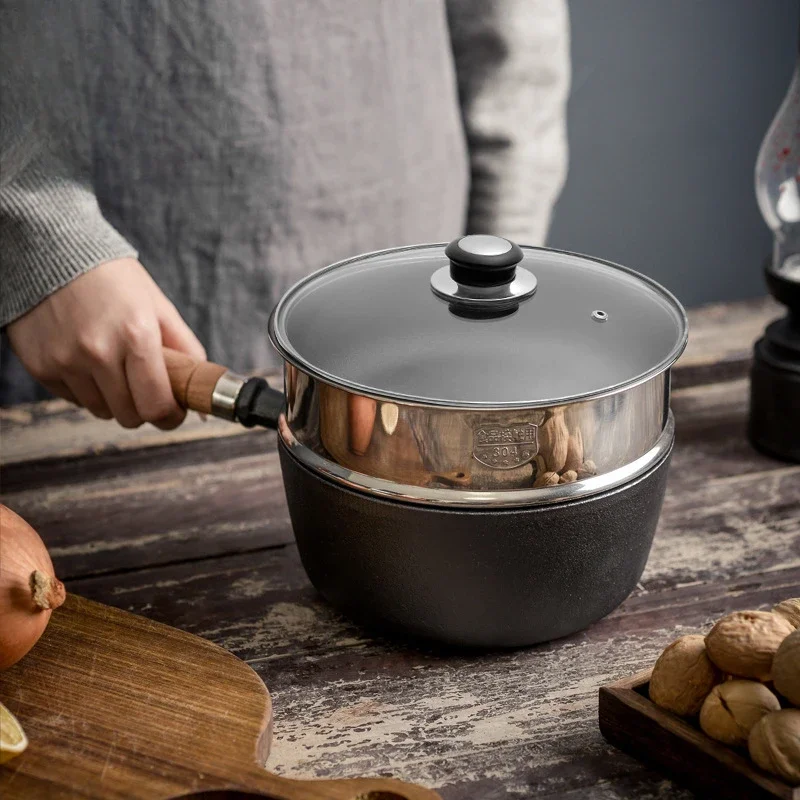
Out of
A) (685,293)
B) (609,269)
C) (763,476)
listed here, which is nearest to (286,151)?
(609,269)

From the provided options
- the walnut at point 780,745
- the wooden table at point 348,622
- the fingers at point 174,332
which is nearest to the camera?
the walnut at point 780,745

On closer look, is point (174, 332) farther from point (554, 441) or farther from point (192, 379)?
point (554, 441)

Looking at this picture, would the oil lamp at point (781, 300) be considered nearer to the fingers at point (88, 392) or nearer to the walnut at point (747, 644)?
the walnut at point (747, 644)

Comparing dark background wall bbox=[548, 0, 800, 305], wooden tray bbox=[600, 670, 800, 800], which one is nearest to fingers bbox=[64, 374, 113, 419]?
wooden tray bbox=[600, 670, 800, 800]

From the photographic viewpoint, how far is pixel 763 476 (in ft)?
3.33

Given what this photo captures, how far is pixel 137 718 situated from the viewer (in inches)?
26.5

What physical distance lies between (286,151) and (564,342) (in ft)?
2.08

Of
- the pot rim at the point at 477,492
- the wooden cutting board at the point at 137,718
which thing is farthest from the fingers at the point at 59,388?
the pot rim at the point at 477,492

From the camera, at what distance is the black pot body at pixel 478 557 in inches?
26.8

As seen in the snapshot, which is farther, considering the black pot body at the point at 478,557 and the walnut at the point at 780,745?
the black pot body at the point at 478,557

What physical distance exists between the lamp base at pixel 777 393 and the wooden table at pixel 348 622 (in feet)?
0.07

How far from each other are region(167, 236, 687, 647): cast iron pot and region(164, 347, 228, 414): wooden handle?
0.09 metres

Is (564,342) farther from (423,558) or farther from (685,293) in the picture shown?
(685,293)

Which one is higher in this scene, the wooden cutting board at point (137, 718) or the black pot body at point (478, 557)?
the black pot body at point (478, 557)
